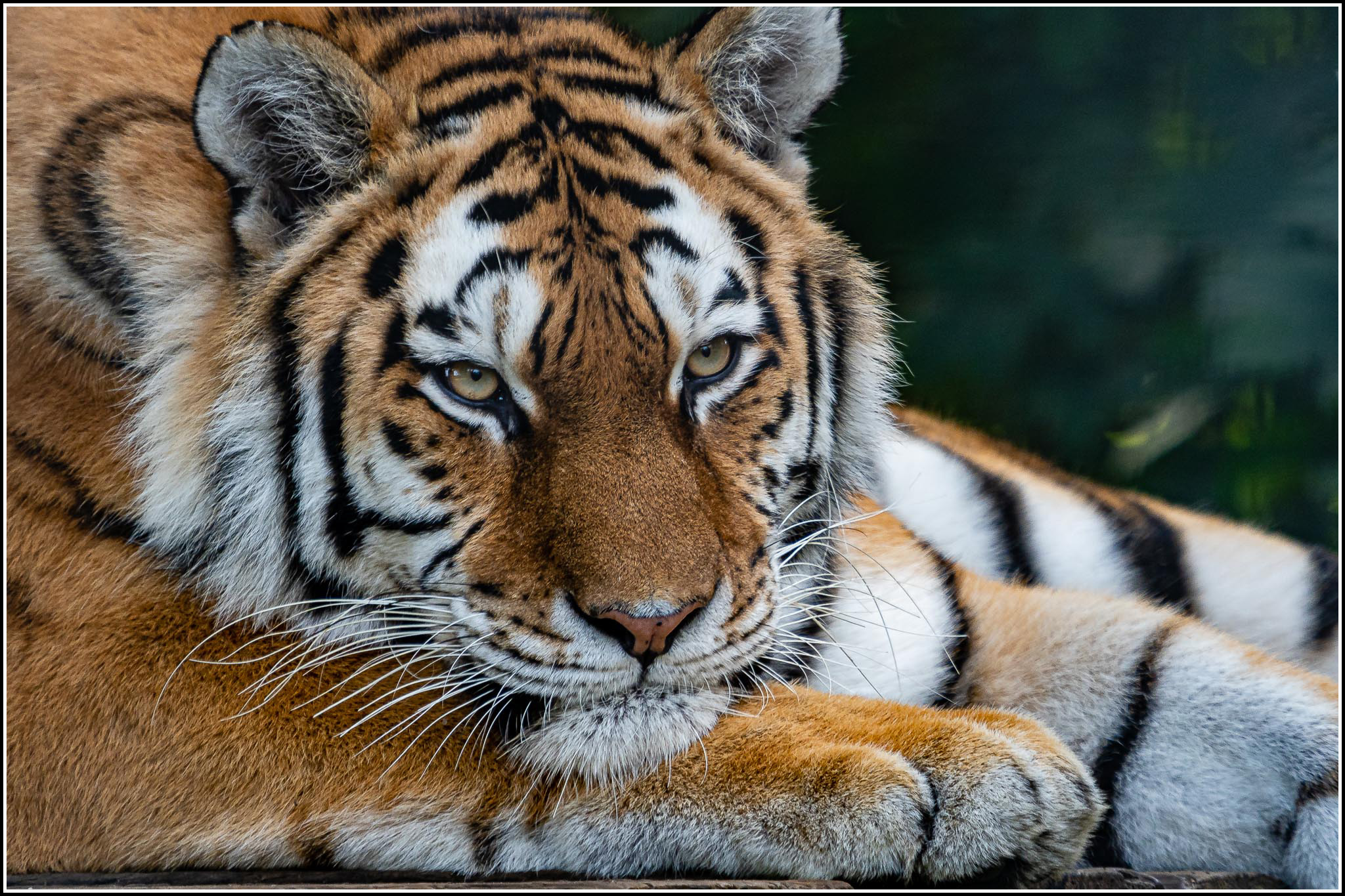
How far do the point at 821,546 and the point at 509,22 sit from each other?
2.96 ft

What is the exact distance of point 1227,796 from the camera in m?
1.61

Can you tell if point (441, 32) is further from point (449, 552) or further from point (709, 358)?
point (449, 552)

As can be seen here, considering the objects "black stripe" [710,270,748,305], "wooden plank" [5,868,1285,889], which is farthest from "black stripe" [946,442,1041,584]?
"black stripe" [710,270,748,305]

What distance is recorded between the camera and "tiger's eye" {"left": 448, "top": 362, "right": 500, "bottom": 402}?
136cm

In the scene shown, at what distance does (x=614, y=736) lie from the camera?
1.36 m

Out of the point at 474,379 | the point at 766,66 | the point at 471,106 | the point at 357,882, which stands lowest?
the point at 357,882

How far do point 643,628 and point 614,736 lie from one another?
189 millimetres

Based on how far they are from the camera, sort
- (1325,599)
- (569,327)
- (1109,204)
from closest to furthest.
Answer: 1. (569,327)
2. (1325,599)
3. (1109,204)

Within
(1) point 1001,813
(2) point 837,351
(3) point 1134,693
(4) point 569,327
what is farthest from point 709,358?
(3) point 1134,693

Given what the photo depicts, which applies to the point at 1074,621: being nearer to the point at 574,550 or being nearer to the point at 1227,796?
the point at 1227,796

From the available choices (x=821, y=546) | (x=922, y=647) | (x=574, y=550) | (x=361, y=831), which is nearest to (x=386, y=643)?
(x=361, y=831)

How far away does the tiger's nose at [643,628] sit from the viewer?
4.06ft

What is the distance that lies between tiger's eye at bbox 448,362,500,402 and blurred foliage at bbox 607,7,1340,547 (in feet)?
5.04

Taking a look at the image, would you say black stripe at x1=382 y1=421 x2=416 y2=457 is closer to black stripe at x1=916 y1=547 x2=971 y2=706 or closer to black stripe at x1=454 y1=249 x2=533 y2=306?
black stripe at x1=454 y1=249 x2=533 y2=306
